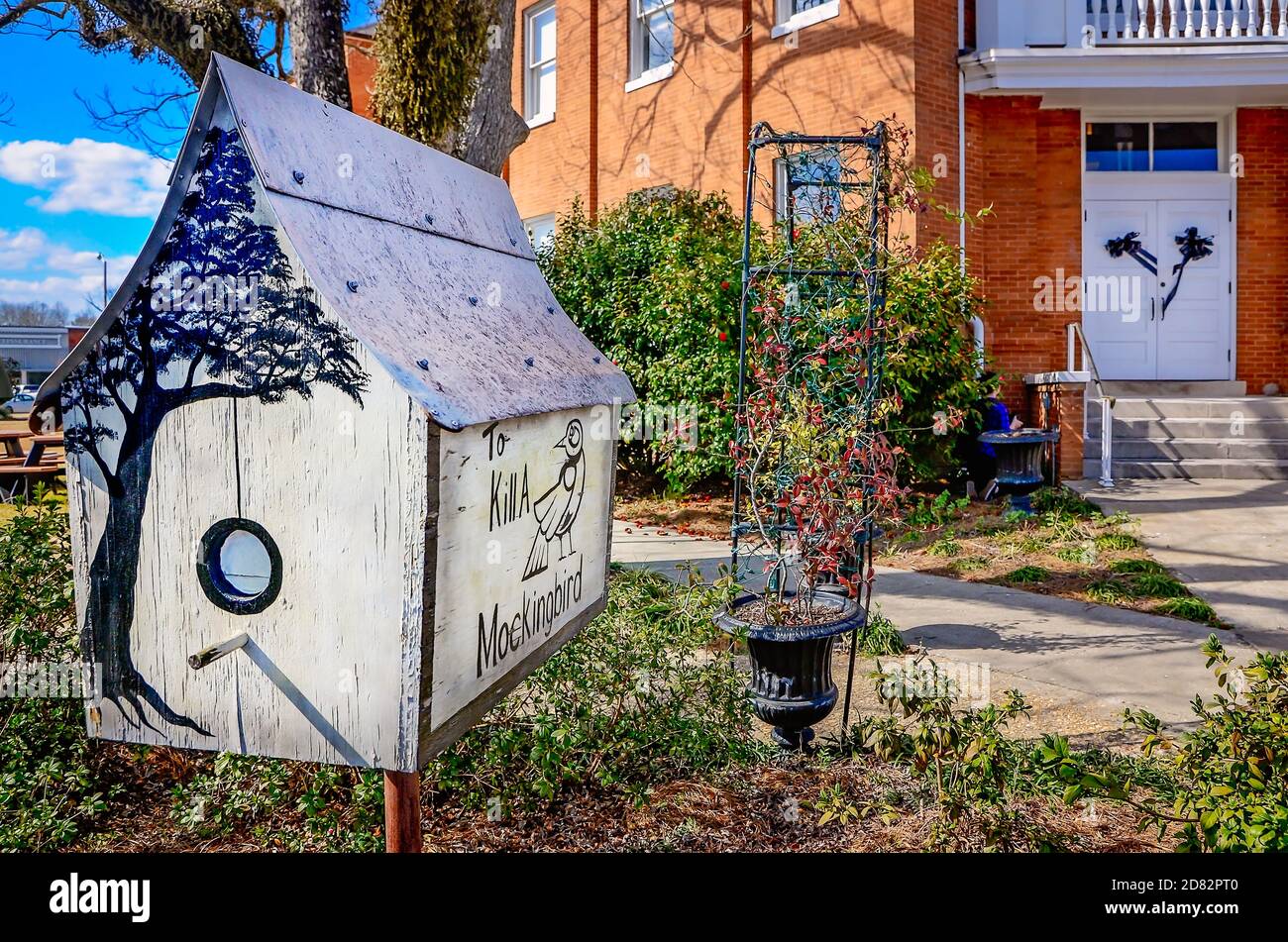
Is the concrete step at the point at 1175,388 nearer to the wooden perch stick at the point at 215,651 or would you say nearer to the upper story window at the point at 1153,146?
the upper story window at the point at 1153,146

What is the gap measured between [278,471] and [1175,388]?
12.5m

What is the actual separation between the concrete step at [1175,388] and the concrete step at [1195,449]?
1.21 m

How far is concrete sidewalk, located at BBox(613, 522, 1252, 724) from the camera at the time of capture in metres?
4.50

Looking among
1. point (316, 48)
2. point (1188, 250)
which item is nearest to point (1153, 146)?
point (1188, 250)

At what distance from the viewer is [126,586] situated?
1.79 metres

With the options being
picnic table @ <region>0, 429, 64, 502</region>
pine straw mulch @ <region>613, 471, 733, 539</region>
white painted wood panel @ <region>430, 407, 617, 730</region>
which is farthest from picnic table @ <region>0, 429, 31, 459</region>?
white painted wood panel @ <region>430, 407, 617, 730</region>

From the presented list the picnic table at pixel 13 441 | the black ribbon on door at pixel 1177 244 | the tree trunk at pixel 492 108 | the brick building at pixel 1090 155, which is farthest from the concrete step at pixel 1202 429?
the picnic table at pixel 13 441

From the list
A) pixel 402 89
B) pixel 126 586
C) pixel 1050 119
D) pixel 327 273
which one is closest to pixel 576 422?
pixel 327 273

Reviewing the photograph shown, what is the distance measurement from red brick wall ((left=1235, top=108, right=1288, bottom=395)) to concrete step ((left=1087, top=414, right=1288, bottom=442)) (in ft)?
5.33

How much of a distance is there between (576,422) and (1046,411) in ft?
31.2

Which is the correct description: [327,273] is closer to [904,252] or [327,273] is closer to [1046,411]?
[904,252]

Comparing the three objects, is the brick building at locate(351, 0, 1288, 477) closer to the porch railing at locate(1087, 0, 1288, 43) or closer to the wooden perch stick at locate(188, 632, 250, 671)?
the porch railing at locate(1087, 0, 1288, 43)

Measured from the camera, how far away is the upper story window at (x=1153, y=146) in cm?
1230
